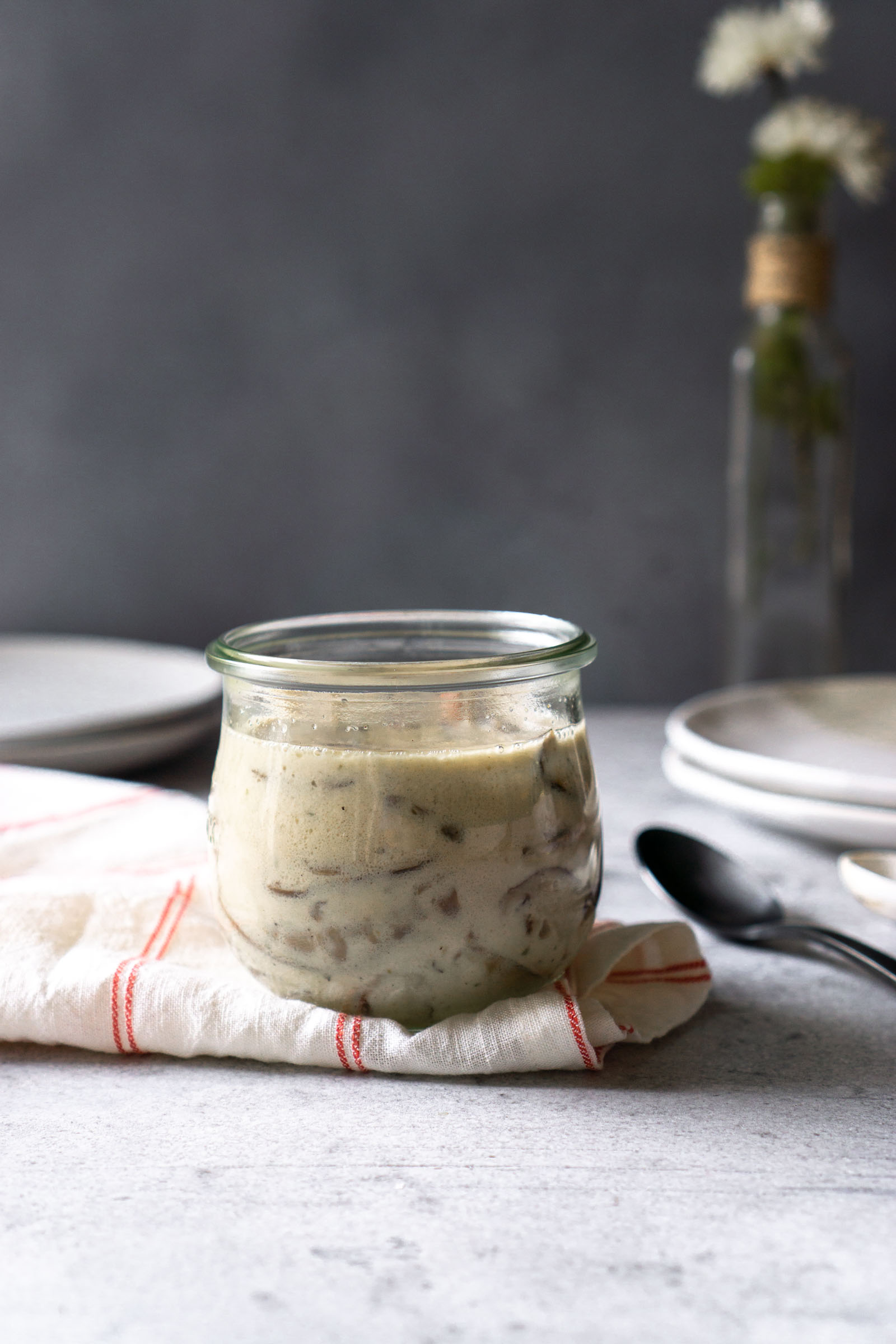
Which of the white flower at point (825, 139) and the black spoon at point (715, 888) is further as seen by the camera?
the white flower at point (825, 139)

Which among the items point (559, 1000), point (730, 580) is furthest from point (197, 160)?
point (559, 1000)

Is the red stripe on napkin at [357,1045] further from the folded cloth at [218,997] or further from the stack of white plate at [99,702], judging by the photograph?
the stack of white plate at [99,702]

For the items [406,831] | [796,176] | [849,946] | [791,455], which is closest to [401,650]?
[406,831]

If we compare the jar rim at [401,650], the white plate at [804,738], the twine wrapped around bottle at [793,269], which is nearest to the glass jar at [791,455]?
the twine wrapped around bottle at [793,269]

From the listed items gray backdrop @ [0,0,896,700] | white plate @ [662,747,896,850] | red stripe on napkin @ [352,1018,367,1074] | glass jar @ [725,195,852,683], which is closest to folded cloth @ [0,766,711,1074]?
red stripe on napkin @ [352,1018,367,1074]

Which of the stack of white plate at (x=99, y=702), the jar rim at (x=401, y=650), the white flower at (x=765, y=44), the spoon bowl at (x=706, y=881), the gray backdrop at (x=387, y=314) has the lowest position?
the spoon bowl at (x=706, y=881)

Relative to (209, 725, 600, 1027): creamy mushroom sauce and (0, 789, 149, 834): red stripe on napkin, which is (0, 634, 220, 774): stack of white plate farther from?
(209, 725, 600, 1027): creamy mushroom sauce

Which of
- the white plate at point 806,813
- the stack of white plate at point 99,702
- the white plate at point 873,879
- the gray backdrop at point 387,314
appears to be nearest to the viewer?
the white plate at point 873,879

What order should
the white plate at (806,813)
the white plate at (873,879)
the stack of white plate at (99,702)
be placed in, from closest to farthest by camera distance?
the white plate at (873,879), the white plate at (806,813), the stack of white plate at (99,702)
